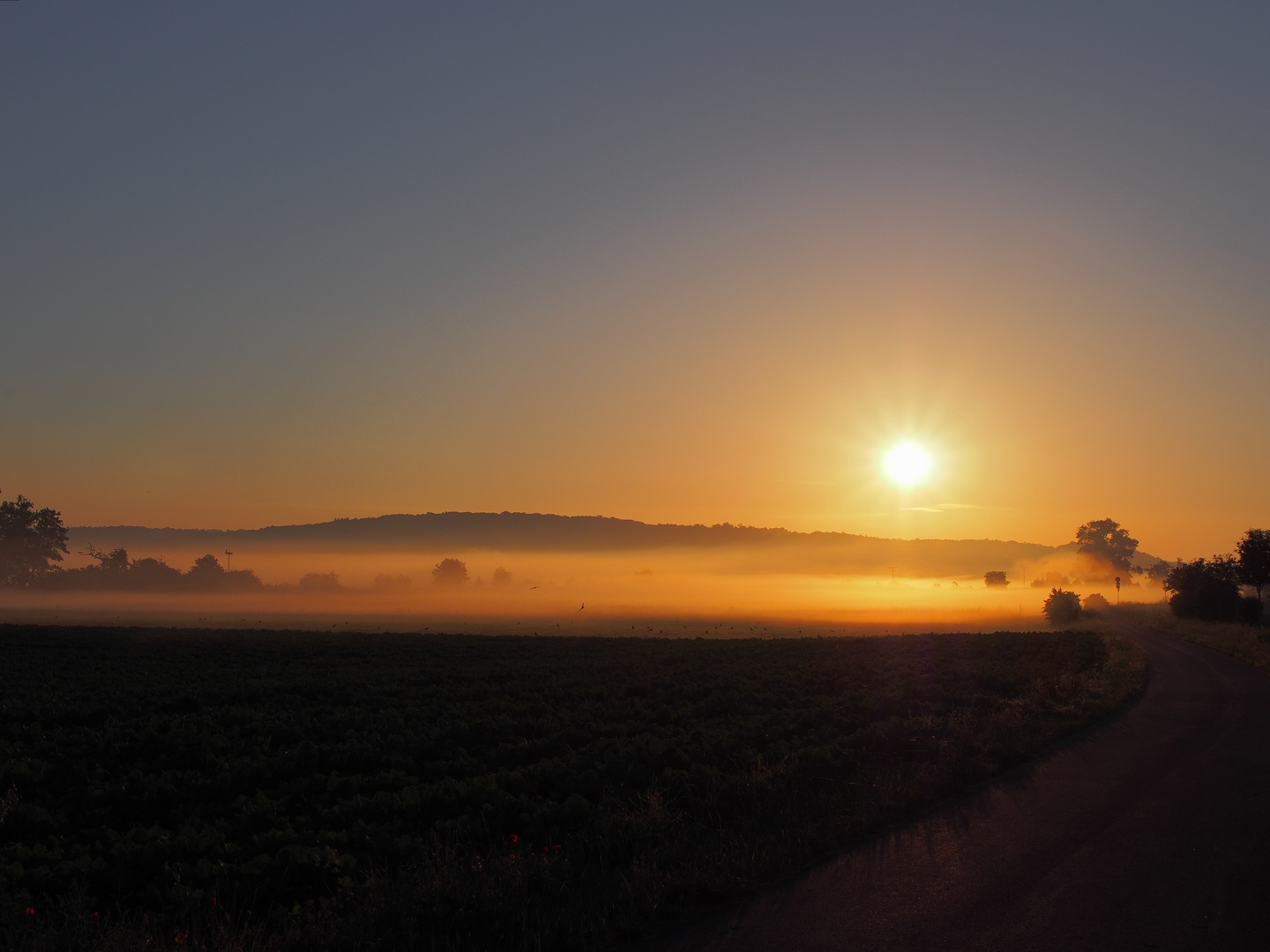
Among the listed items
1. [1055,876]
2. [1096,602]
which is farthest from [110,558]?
[1055,876]

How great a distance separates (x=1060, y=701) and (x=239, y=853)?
21.2 metres

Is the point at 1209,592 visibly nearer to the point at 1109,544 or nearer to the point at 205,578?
the point at 1109,544

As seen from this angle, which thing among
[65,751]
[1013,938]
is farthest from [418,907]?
[65,751]

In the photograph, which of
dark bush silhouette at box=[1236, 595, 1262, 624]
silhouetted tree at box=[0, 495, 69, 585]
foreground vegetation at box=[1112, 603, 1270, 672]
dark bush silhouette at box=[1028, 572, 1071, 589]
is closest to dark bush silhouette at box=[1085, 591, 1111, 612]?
foreground vegetation at box=[1112, 603, 1270, 672]

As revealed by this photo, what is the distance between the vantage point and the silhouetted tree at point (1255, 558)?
61.6 metres

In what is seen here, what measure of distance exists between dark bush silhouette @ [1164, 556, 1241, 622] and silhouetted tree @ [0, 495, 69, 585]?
563 ft

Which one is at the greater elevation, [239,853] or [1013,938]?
[1013,938]

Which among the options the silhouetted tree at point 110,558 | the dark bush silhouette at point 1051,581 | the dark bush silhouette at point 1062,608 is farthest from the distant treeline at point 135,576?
the dark bush silhouette at point 1051,581

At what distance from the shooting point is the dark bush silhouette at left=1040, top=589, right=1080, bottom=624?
84312 mm

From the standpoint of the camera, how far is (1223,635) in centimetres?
5100

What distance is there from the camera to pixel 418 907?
8062 millimetres

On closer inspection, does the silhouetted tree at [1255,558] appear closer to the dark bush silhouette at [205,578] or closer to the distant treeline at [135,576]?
the distant treeline at [135,576]

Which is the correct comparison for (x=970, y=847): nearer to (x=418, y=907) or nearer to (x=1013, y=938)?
(x=1013, y=938)

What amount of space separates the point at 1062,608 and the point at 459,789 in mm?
87690
